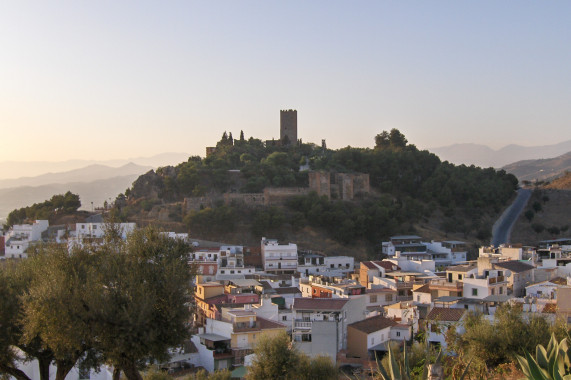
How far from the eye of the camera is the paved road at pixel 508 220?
139 feet

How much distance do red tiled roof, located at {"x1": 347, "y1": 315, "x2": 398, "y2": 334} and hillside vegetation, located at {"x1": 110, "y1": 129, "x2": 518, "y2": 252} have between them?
19534mm

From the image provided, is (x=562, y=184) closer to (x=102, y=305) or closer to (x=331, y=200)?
(x=331, y=200)

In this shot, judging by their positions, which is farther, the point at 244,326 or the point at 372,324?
the point at 244,326

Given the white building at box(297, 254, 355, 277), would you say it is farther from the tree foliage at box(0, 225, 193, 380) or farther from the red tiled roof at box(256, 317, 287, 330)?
the tree foliage at box(0, 225, 193, 380)

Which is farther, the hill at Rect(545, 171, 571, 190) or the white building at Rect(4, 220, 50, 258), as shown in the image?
the hill at Rect(545, 171, 571, 190)

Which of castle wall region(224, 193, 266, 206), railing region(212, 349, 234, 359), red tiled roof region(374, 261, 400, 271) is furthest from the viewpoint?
castle wall region(224, 193, 266, 206)

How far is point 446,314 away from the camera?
56.3ft

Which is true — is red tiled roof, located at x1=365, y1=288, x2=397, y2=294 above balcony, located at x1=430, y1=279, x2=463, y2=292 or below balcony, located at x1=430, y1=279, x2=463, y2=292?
below

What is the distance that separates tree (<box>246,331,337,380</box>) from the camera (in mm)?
13430

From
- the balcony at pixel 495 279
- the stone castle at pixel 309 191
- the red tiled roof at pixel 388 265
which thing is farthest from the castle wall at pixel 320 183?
the balcony at pixel 495 279

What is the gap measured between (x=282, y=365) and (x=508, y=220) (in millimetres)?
35467

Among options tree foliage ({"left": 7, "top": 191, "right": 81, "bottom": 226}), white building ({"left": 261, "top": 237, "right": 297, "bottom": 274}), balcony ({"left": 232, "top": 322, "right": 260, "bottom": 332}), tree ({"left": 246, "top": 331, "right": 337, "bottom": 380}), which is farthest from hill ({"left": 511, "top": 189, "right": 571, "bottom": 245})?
tree ({"left": 246, "top": 331, "right": 337, "bottom": 380})

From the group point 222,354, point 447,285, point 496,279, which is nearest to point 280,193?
point 447,285

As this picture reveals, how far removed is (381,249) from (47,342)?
29.2 metres
